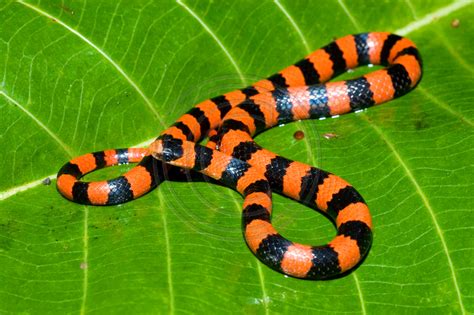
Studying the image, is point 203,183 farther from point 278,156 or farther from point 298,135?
point 298,135

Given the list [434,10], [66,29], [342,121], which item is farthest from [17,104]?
[434,10]

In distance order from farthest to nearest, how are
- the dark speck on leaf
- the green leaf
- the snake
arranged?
1. the dark speck on leaf
2. the snake
3. the green leaf

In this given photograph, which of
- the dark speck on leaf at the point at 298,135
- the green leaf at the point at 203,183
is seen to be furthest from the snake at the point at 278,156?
the dark speck on leaf at the point at 298,135

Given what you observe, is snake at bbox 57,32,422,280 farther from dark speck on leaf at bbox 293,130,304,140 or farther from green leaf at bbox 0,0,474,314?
dark speck on leaf at bbox 293,130,304,140

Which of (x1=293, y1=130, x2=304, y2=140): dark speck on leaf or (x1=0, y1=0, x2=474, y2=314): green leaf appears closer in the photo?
(x1=0, y1=0, x2=474, y2=314): green leaf

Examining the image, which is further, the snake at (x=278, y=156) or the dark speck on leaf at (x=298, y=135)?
the dark speck on leaf at (x=298, y=135)

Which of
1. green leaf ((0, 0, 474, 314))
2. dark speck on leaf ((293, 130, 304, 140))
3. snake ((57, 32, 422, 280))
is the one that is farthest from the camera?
dark speck on leaf ((293, 130, 304, 140))

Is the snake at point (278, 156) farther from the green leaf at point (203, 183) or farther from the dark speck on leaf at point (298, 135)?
→ the dark speck on leaf at point (298, 135)

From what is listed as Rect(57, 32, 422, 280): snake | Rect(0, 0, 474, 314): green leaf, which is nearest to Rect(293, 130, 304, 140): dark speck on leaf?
Rect(0, 0, 474, 314): green leaf
